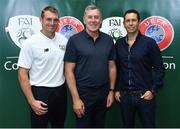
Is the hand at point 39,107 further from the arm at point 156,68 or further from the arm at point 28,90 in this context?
the arm at point 156,68

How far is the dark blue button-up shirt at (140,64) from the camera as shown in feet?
8.64

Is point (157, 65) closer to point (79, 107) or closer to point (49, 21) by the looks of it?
point (79, 107)

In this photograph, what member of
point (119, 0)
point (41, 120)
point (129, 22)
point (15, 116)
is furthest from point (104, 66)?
point (15, 116)

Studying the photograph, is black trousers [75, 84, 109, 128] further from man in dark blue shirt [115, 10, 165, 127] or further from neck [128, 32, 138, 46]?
neck [128, 32, 138, 46]

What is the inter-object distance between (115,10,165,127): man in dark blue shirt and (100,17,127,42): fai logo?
1.53 feet

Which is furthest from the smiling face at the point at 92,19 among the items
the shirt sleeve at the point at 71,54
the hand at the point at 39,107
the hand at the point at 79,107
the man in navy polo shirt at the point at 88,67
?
the hand at the point at 39,107

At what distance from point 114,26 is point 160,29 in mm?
463

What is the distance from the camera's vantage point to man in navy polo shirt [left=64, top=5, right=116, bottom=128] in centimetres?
252

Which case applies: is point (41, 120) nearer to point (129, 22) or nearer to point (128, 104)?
point (128, 104)

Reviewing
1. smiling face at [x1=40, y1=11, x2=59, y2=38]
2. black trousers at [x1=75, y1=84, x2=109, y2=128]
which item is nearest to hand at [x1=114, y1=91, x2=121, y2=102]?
black trousers at [x1=75, y1=84, x2=109, y2=128]

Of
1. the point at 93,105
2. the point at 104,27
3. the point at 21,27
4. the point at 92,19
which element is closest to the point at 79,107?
the point at 93,105

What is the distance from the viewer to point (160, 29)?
3.13 m

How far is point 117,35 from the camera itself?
10.4ft

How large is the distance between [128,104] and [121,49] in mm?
480
